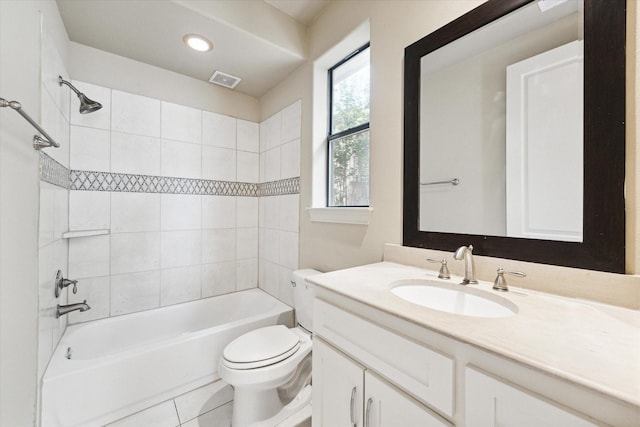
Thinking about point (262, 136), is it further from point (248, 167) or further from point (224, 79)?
point (224, 79)

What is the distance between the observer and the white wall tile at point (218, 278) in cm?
233

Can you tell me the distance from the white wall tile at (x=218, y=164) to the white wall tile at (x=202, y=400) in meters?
1.66

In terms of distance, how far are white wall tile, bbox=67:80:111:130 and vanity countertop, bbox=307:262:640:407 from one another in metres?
2.13

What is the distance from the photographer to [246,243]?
258cm

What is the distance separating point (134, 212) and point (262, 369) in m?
1.61

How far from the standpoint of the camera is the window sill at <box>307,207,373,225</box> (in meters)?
1.51

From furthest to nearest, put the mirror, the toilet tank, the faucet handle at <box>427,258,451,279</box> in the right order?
the toilet tank < the faucet handle at <box>427,258,451,279</box> < the mirror

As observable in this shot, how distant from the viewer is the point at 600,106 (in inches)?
30.4

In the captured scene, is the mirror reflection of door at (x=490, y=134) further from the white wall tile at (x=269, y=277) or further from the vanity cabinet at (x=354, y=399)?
the white wall tile at (x=269, y=277)

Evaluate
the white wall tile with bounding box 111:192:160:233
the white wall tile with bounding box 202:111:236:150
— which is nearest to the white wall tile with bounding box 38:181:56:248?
the white wall tile with bounding box 111:192:160:233

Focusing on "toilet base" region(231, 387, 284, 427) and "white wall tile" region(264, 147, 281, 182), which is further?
"white wall tile" region(264, 147, 281, 182)

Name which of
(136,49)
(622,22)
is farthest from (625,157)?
(136,49)

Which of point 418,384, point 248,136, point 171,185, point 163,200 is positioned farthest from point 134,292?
point 418,384

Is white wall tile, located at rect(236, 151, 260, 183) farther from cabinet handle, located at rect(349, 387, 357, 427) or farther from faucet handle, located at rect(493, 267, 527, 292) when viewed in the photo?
faucet handle, located at rect(493, 267, 527, 292)
